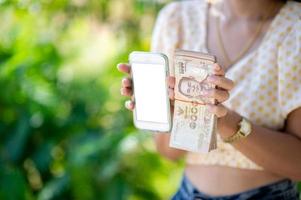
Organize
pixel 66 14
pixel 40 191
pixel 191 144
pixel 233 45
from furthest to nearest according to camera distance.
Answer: pixel 66 14 → pixel 40 191 → pixel 233 45 → pixel 191 144

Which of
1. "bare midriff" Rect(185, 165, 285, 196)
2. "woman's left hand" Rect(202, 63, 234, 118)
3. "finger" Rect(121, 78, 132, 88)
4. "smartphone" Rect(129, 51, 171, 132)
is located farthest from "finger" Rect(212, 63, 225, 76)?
"bare midriff" Rect(185, 165, 285, 196)

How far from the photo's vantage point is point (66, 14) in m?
4.00

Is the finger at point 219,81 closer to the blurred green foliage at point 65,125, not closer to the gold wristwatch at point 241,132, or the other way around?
the gold wristwatch at point 241,132

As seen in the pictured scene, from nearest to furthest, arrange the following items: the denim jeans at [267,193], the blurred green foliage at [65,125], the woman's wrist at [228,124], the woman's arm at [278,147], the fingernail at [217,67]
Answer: the fingernail at [217,67]
the woman's wrist at [228,124]
the woman's arm at [278,147]
the denim jeans at [267,193]
the blurred green foliage at [65,125]

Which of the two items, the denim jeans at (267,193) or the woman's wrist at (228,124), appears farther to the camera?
the denim jeans at (267,193)

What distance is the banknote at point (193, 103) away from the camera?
1483 millimetres

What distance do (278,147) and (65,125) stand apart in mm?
1821

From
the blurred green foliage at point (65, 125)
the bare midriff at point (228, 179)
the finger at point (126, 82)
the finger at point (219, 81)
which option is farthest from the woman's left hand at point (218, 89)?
the blurred green foliage at point (65, 125)

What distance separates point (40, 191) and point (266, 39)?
6.04ft

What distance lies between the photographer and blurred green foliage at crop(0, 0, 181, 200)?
3.10 meters

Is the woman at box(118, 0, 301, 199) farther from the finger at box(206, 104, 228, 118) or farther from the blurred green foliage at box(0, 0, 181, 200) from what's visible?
the blurred green foliage at box(0, 0, 181, 200)

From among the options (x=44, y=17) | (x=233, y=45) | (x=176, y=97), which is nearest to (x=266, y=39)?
(x=233, y=45)

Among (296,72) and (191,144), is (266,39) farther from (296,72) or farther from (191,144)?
(191,144)

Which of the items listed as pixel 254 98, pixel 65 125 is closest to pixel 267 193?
pixel 254 98
